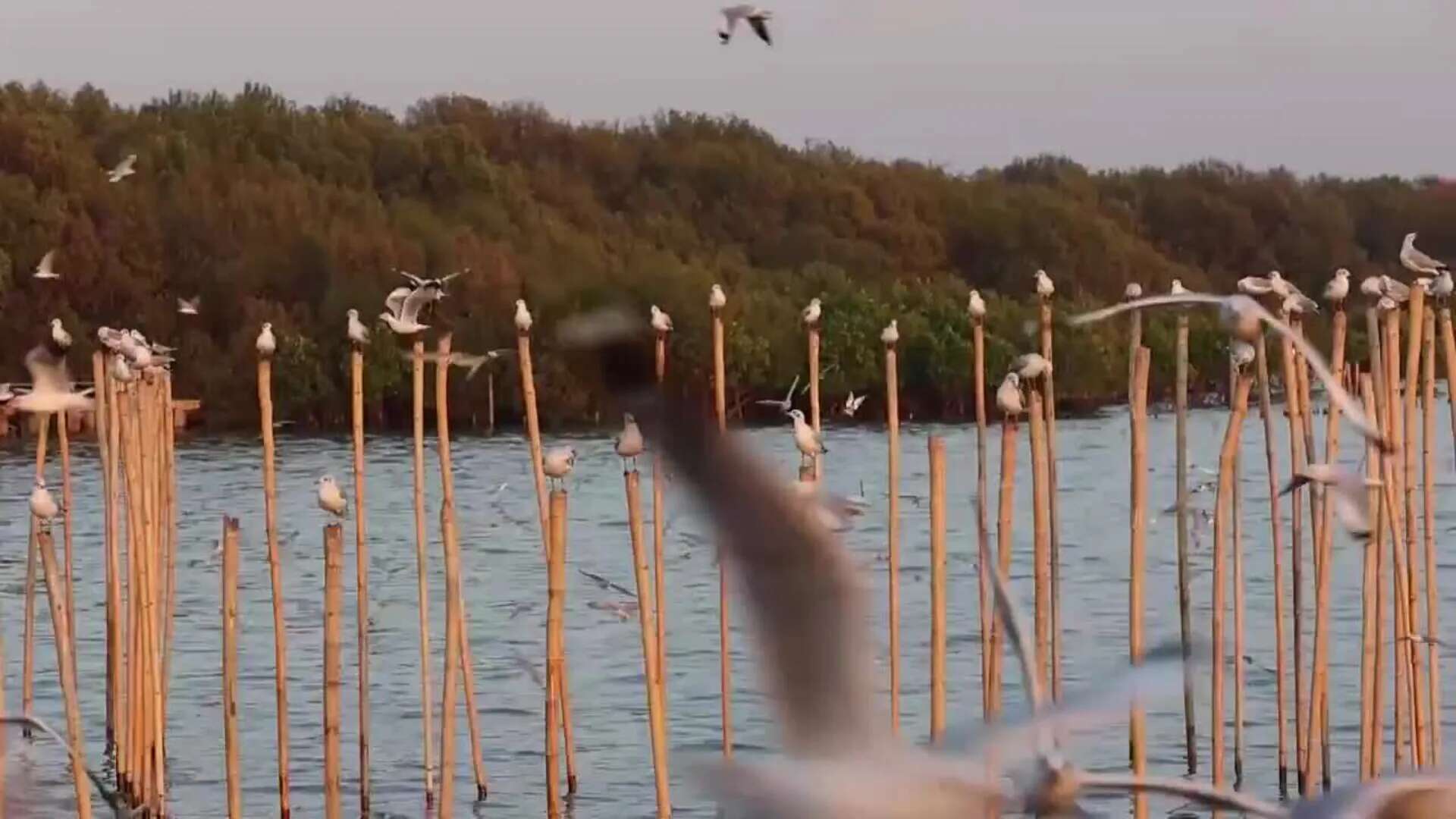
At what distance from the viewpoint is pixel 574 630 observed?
667 inches

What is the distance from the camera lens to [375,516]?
24328mm

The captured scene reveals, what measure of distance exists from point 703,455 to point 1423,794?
5.10 feet

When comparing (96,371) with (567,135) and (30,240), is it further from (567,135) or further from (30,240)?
(567,135)

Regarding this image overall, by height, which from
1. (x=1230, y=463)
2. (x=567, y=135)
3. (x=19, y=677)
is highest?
(x=567, y=135)

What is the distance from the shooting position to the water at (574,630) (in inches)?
482

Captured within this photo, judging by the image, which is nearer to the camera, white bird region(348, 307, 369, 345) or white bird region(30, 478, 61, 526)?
white bird region(30, 478, 61, 526)

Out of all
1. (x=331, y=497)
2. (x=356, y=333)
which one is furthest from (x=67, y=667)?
(x=331, y=497)

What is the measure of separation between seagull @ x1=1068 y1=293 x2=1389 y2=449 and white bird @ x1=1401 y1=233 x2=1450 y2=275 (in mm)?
4583

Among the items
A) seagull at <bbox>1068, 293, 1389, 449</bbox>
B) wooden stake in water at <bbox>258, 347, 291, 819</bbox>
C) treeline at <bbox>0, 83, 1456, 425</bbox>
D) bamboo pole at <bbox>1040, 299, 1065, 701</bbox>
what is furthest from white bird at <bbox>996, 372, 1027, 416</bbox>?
treeline at <bbox>0, 83, 1456, 425</bbox>

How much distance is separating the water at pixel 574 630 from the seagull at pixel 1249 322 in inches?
46.4

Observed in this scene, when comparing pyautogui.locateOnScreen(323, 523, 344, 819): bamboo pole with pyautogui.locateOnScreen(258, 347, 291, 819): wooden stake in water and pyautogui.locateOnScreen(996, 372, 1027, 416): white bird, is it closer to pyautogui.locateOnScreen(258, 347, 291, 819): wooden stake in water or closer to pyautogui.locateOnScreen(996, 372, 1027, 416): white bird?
pyautogui.locateOnScreen(258, 347, 291, 819): wooden stake in water

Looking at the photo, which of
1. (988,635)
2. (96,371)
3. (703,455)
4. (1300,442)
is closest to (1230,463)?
(1300,442)

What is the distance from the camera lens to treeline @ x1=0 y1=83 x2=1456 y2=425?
39.6 meters

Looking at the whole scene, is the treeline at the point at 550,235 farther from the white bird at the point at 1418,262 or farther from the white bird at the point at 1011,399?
the white bird at the point at 1011,399
